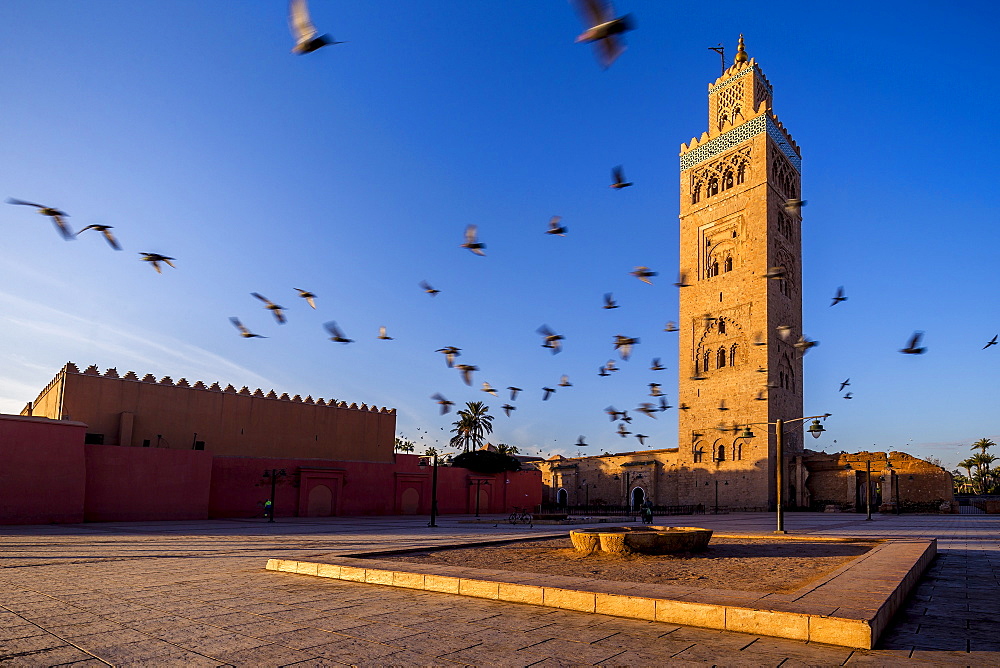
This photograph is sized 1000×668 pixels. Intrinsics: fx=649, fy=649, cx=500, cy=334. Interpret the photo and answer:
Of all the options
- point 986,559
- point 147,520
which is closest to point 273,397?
point 147,520

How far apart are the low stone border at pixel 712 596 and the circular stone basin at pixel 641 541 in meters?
2.90

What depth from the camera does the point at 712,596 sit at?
613 cm

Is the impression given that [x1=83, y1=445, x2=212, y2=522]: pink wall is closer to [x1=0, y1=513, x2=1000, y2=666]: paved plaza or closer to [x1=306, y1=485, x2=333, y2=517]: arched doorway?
[x1=306, y1=485, x2=333, y2=517]: arched doorway

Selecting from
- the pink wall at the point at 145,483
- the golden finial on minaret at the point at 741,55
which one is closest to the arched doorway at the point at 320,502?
the pink wall at the point at 145,483

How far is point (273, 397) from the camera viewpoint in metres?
36.2

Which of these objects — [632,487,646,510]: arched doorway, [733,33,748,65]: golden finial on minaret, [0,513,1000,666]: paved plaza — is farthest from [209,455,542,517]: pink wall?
[733,33,748,65]: golden finial on minaret

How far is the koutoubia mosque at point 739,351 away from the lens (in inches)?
1670

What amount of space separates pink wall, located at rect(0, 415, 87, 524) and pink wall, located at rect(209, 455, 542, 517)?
584 centimetres

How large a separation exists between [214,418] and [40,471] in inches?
438

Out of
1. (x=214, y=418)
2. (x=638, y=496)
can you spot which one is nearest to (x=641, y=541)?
(x=214, y=418)

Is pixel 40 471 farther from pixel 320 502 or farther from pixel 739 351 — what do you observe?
pixel 739 351

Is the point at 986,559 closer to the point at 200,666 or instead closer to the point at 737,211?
the point at 200,666

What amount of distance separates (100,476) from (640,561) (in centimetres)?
2260

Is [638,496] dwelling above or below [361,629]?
below
